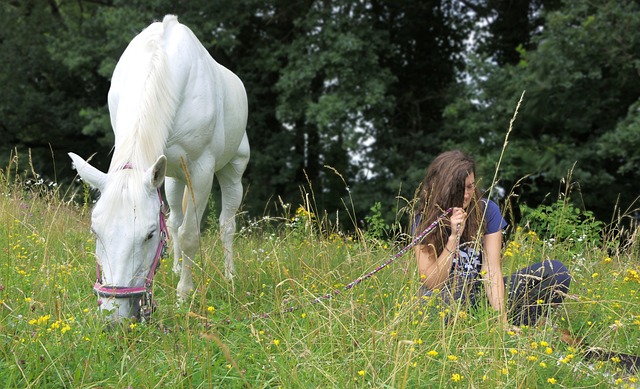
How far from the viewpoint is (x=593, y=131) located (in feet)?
37.8

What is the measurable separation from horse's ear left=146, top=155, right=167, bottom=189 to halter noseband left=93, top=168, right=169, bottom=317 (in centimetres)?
15

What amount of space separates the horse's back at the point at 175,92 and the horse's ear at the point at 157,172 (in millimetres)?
361

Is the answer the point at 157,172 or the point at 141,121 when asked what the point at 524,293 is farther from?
the point at 141,121

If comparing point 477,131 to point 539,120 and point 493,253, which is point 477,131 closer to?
point 539,120

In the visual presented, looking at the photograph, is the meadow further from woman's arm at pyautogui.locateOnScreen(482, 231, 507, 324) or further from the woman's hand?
the woman's hand

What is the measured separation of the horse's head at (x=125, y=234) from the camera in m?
2.64

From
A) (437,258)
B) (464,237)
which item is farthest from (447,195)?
(437,258)

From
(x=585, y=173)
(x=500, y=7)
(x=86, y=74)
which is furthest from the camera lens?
(x=500, y=7)

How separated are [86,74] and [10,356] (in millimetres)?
13219

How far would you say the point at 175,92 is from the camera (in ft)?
11.5

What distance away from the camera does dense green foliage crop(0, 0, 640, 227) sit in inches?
428

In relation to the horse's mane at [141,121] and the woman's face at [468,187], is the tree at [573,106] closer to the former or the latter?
the woman's face at [468,187]

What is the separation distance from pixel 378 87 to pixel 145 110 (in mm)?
9525

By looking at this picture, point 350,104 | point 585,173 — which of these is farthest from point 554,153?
point 350,104
